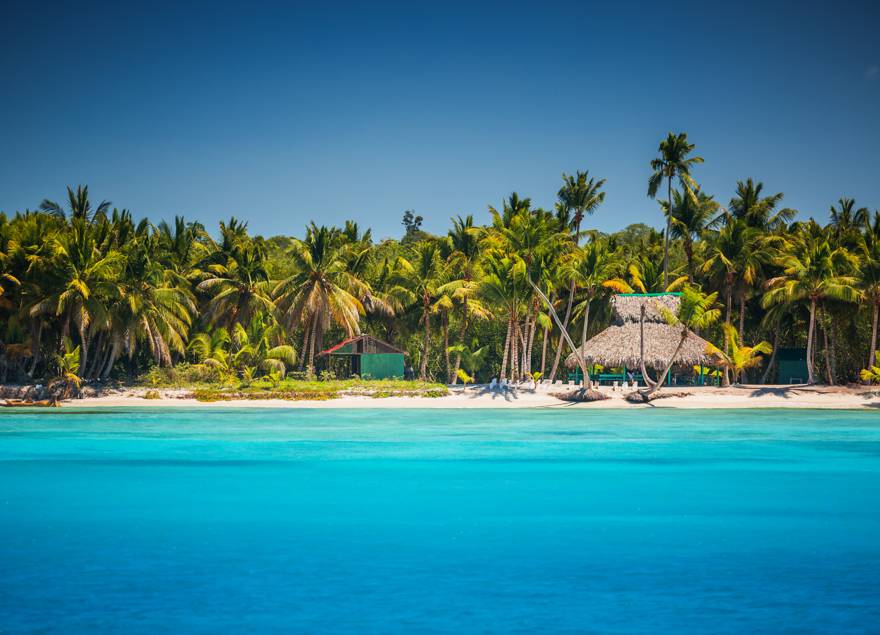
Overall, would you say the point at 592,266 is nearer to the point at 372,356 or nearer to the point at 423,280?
the point at 423,280

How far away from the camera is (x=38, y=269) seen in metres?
32.1

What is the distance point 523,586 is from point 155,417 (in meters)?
21.6

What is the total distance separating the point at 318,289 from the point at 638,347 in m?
13.4

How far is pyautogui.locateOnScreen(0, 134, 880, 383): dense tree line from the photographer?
3284 cm

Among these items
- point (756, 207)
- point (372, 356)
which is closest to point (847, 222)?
point (756, 207)

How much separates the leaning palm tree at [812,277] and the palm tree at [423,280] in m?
14.1

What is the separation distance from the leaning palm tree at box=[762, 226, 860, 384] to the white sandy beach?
234 centimetres

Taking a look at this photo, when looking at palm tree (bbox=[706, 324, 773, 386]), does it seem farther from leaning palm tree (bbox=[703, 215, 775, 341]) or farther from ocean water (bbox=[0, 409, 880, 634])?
ocean water (bbox=[0, 409, 880, 634])

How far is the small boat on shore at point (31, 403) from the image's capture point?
31.2 meters

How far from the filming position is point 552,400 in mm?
33156

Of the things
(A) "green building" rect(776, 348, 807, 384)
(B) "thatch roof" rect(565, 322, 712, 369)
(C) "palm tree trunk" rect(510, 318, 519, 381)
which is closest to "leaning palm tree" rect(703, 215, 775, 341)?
(A) "green building" rect(776, 348, 807, 384)

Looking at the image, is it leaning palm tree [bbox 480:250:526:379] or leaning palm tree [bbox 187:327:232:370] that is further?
leaning palm tree [bbox 187:327:232:370]

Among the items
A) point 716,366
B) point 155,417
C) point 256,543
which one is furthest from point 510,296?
point 256,543

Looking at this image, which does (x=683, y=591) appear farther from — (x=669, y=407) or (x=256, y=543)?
(x=669, y=407)
